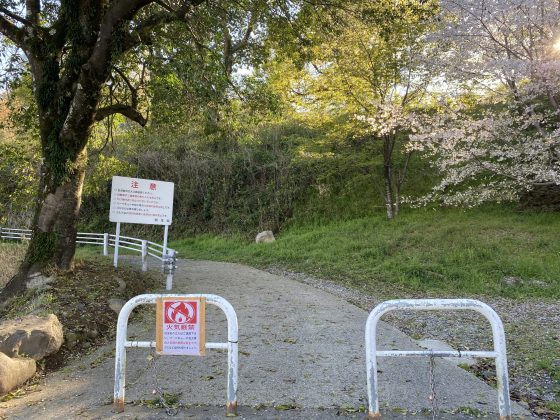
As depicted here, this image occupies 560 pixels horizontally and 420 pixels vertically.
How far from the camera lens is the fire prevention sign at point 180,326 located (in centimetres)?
344

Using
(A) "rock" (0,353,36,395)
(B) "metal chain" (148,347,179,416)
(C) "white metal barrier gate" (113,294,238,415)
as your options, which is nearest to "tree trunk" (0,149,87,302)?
(A) "rock" (0,353,36,395)

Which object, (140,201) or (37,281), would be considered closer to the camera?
(37,281)

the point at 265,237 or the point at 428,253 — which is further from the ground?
the point at 265,237

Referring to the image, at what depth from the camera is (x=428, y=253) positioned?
11227 millimetres

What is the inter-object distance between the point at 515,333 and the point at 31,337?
628cm

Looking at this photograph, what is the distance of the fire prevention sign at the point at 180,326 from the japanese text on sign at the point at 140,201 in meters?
6.02

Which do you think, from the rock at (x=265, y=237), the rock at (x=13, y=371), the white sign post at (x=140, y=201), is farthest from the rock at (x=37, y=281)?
the rock at (x=265, y=237)

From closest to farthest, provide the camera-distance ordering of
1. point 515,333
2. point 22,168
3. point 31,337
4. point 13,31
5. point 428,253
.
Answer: point 31,337 < point 515,333 < point 13,31 < point 22,168 < point 428,253

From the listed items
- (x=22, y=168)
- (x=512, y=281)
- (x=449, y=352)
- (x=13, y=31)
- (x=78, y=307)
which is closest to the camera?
(x=449, y=352)

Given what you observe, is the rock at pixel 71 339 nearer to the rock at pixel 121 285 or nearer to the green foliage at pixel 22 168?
the rock at pixel 121 285

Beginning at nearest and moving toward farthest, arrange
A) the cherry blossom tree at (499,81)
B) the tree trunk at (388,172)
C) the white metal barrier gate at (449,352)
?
the white metal barrier gate at (449,352) < the cherry blossom tree at (499,81) < the tree trunk at (388,172)

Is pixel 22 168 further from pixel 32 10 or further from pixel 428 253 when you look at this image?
pixel 428 253

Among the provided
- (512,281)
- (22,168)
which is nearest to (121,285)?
(22,168)

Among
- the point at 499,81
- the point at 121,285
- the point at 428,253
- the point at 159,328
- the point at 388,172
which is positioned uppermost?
the point at 499,81
